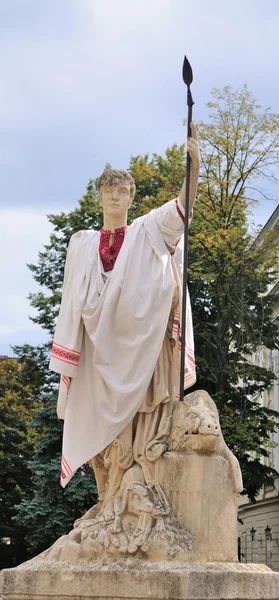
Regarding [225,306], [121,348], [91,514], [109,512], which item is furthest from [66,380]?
[225,306]

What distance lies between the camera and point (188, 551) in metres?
6.96

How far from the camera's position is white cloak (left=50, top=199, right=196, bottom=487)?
25.2ft

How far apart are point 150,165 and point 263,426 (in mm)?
7984

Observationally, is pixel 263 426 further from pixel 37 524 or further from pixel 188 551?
pixel 188 551

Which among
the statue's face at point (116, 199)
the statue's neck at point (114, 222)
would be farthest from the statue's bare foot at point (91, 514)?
the statue's face at point (116, 199)

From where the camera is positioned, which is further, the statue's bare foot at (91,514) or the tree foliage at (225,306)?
the tree foliage at (225,306)

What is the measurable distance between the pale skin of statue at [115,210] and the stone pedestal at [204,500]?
0.40m

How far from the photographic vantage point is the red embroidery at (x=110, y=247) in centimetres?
823

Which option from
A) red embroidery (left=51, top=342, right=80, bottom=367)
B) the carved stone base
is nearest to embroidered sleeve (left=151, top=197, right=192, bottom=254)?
red embroidery (left=51, top=342, right=80, bottom=367)

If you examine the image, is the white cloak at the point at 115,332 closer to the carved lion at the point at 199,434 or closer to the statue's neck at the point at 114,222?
the statue's neck at the point at 114,222

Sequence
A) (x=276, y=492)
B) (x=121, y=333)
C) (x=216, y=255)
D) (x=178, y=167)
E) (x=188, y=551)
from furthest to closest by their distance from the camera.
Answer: (x=276, y=492)
(x=178, y=167)
(x=216, y=255)
(x=121, y=333)
(x=188, y=551)

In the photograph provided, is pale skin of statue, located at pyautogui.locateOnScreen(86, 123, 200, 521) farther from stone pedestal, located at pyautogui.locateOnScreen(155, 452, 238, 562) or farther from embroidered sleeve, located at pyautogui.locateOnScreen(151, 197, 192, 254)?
stone pedestal, located at pyautogui.locateOnScreen(155, 452, 238, 562)

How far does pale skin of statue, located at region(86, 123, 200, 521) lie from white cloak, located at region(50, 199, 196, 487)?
0.13 meters

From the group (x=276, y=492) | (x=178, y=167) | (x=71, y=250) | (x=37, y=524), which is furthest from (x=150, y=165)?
(x=71, y=250)
